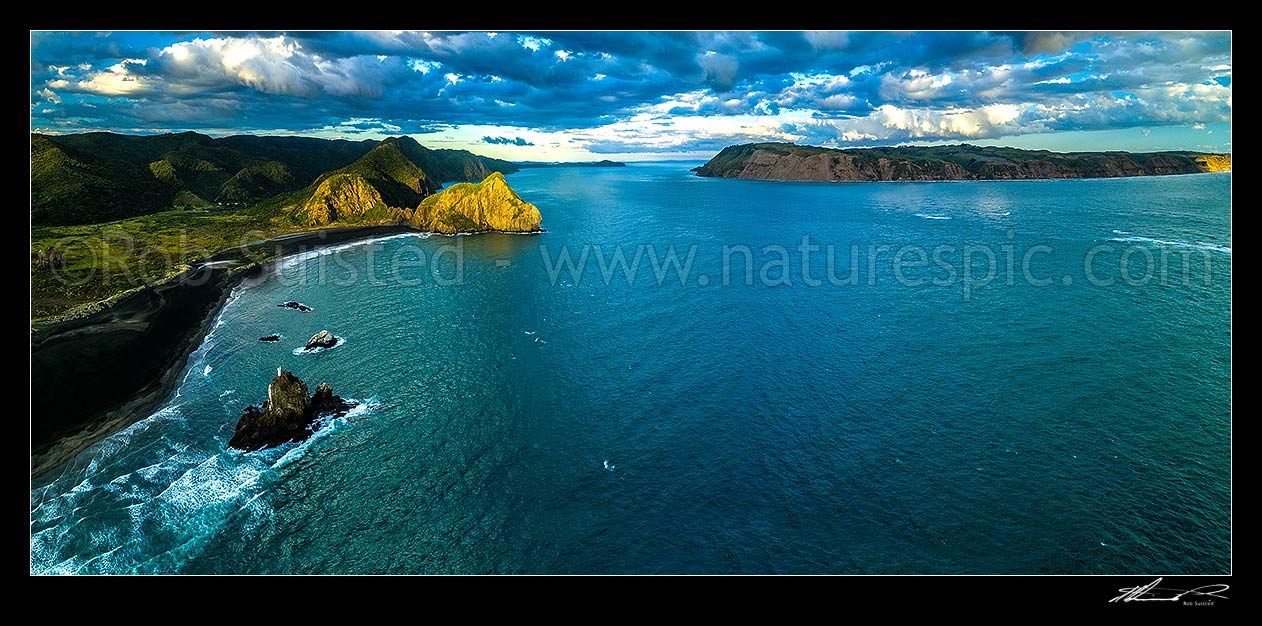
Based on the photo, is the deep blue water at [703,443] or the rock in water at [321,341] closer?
the deep blue water at [703,443]

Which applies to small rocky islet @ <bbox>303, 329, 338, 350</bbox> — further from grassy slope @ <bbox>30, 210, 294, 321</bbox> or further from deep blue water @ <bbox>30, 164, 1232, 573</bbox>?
grassy slope @ <bbox>30, 210, 294, 321</bbox>

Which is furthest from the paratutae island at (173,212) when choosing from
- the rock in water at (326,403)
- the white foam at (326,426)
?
the white foam at (326,426)

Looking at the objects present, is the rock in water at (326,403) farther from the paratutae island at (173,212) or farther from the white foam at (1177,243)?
the white foam at (1177,243)

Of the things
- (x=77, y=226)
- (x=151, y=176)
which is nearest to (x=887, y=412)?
(x=77, y=226)
